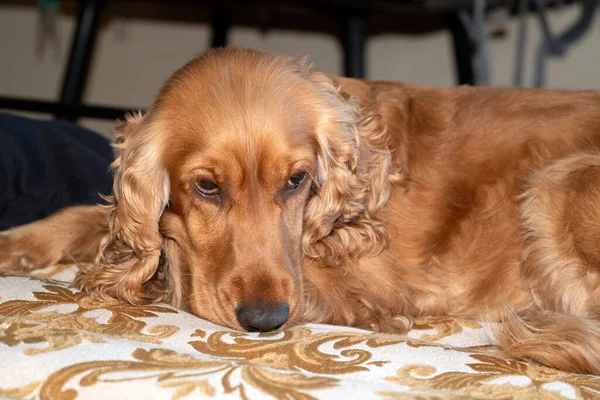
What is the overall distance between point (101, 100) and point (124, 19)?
0.62 metres

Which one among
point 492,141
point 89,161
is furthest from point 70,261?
point 492,141

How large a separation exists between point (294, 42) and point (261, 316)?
3920 mm

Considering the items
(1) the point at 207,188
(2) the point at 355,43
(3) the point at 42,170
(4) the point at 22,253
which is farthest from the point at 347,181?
(2) the point at 355,43

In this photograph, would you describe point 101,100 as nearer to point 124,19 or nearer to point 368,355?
point 124,19

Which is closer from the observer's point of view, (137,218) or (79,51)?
(137,218)

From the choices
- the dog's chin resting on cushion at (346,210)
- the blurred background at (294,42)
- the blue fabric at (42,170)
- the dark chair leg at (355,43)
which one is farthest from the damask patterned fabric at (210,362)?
the dark chair leg at (355,43)

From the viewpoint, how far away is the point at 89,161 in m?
2.97

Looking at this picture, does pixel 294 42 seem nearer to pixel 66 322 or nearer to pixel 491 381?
pixel 66 322

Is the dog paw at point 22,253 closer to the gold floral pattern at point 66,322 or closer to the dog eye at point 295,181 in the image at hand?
the gold floral pattern at point 66,322

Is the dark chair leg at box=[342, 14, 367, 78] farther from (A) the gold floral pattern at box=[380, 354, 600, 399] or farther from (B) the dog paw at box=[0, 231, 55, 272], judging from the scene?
(A) the gold floral pattern at box=[380, 354, 600, 399]

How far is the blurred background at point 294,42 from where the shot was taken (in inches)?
165

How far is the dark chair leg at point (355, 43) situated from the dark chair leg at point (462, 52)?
19.9 inches

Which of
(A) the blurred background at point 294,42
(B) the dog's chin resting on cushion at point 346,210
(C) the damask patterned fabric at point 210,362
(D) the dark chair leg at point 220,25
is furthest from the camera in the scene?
(D) the dark chair leg at point 220,25

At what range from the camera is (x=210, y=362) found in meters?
1.42
